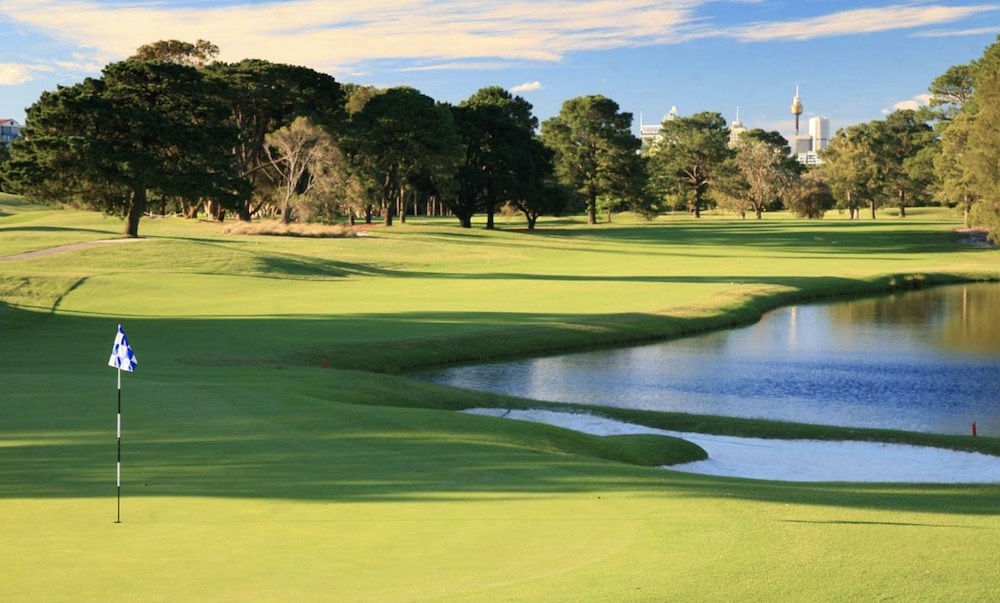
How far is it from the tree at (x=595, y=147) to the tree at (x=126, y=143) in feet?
196

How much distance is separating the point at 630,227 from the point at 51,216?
194 ft

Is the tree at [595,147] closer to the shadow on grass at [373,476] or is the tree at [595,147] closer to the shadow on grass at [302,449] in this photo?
the shadow on grass at [302,449]

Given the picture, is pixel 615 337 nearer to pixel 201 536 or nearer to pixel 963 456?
pixel 963 456

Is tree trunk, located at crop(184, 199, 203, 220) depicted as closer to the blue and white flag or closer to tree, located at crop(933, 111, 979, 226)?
tree, located at crop(933, 111, 979, 226)

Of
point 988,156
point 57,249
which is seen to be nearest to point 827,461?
point 57,249

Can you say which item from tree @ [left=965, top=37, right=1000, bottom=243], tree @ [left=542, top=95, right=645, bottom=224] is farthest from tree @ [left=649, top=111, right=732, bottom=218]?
tree @ [left=965, top=37, right=1000, bottom=243]

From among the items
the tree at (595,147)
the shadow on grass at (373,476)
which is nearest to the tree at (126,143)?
the shadow on grass at (373,476)

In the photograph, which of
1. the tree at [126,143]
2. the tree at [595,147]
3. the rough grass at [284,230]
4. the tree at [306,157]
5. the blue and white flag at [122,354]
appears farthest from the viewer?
the tree at [595,147]

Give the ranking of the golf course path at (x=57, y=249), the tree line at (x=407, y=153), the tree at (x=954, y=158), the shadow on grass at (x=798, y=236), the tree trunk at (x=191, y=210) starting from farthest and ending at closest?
1. the tree trunk at (x=191, y=210)
2. the tree at (x=954, y=158)
3. the shadow on grass at (x=798, y=236)
4. the tree line at (x=407, y=153)
5. the golf course path at (x=57, y=249)

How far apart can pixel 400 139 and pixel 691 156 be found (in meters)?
76.7

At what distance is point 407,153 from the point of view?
327 feet

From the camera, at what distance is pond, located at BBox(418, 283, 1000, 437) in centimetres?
2984

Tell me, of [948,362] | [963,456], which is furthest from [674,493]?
[948,362]

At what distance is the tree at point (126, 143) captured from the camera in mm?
67562
